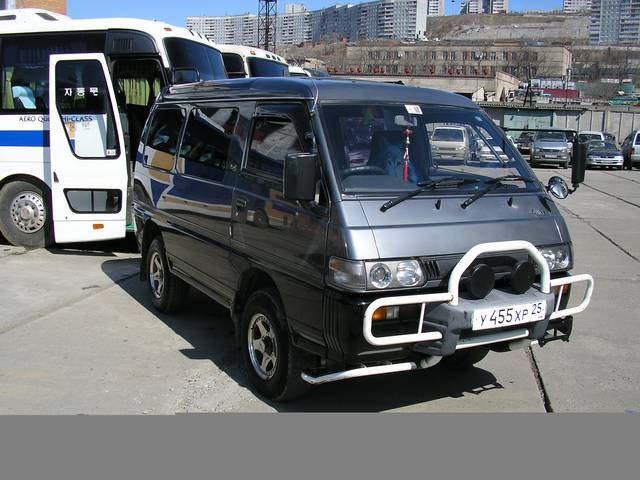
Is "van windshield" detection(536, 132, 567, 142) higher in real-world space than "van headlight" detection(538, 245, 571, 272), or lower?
higher

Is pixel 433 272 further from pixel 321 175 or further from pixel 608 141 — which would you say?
pixel 608 141

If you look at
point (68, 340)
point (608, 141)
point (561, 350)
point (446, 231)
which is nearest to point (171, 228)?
point (68, 340)

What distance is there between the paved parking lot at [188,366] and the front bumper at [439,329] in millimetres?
830

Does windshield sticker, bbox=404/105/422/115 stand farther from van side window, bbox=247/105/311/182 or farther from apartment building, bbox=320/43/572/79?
apartment building, bbox=320/43/572/79

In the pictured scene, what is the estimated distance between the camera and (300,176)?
4051mm

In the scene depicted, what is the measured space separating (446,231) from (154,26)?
6.98m

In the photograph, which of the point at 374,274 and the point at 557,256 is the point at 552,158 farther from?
the point at 374,274

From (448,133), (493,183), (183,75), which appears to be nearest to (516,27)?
(183,75)

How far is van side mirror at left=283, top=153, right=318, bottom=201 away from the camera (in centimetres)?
403

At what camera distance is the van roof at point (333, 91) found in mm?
4539

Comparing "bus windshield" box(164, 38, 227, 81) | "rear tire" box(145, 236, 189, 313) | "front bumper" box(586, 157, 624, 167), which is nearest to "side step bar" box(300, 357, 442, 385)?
"rear tire" box(145, 236, 189, 313)

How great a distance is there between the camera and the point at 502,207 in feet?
14.8

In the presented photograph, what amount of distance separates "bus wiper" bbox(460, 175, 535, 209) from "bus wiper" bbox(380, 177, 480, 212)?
114 mm

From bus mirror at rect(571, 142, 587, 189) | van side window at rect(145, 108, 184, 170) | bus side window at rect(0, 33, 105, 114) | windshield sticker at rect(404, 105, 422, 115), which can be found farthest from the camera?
bus side window at rect(0, 33, 105, 114)
